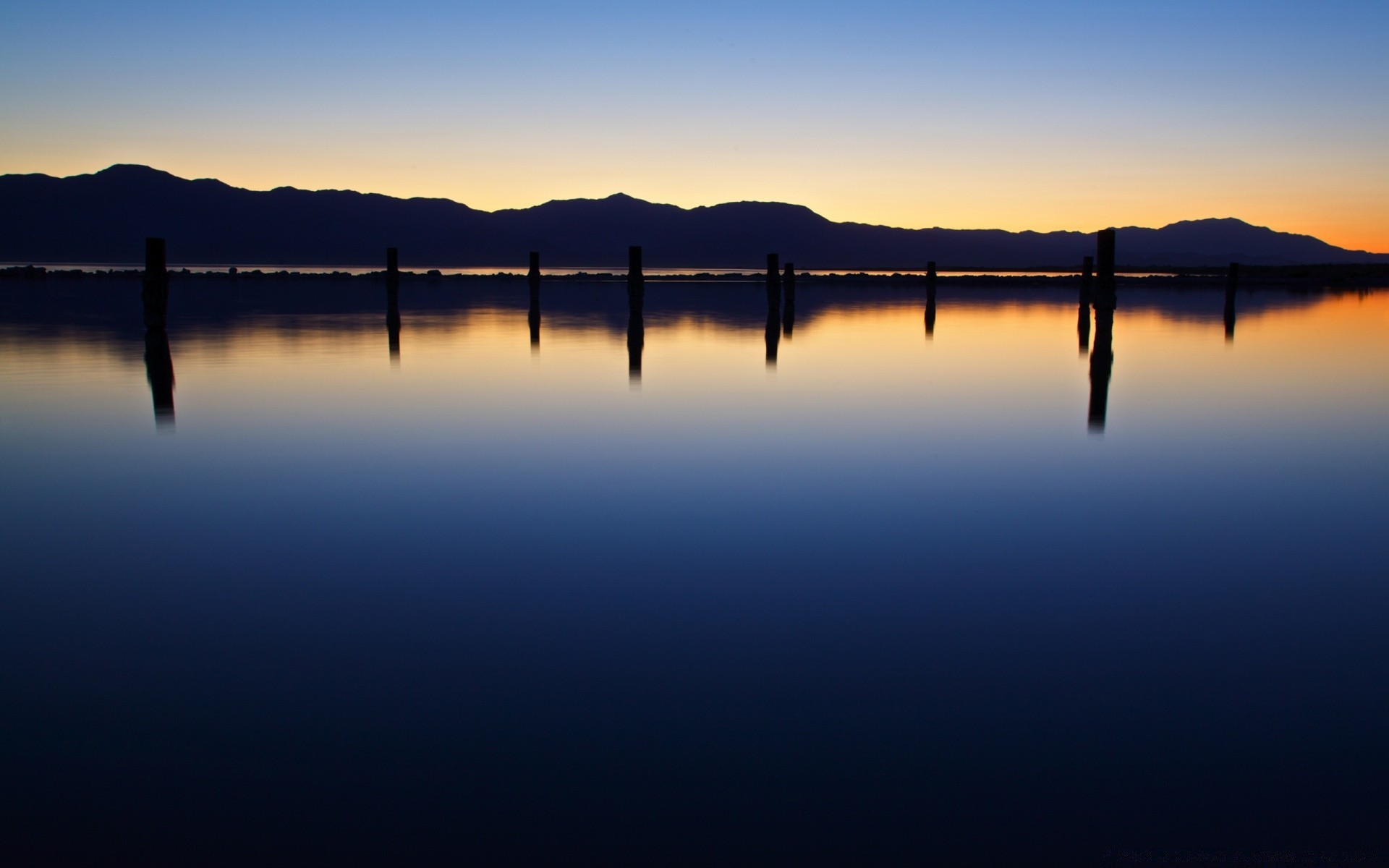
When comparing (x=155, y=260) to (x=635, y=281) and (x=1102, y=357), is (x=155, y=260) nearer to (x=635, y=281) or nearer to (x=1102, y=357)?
(x=635, y=281)

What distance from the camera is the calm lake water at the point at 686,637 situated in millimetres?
2988

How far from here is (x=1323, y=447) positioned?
32.7 ft

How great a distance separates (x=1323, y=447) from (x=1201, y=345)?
526 inches

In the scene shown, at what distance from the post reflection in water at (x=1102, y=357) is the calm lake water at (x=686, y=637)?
3.99 feet

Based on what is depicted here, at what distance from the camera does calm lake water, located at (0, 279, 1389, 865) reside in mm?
2988

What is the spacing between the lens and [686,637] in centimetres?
439

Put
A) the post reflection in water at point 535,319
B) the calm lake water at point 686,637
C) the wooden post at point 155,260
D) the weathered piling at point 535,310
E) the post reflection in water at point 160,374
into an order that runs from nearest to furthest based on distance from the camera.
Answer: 1. the calm lake water at point 686,637
2. the post reflection in water at point 160,374
3. the wooden post at point 155,260
4. the post reflection in water at point 535,319
5. the weathered piling at point 535,310

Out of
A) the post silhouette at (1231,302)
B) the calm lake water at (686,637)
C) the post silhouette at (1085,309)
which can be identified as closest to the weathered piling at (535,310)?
the calm lake water at (686,637)

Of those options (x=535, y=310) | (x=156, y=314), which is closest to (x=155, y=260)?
(x=156, y=314)

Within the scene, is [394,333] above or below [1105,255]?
below

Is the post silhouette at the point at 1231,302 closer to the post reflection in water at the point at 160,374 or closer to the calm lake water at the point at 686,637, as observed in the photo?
the calm lake water at the point at 686,637

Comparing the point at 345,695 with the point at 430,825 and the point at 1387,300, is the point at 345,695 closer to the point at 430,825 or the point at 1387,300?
the point at 430,825

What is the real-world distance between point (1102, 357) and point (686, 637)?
1577cm

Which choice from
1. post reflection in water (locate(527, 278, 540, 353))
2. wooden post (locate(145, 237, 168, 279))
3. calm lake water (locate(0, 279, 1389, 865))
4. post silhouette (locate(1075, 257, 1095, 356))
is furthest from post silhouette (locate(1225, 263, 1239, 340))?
wooden post (locate(145, 237, 168, 279))
